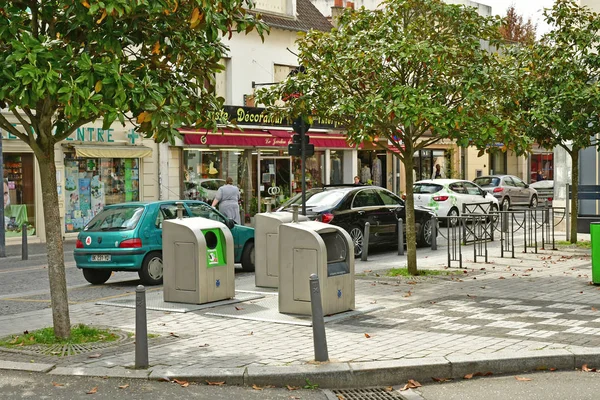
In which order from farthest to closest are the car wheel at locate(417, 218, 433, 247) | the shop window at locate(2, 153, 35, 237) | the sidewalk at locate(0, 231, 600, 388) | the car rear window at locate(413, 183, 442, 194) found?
the car rear window at locate(413, 183, 442, 194) → the shop window at locate(2, 153, 35, 237) → the car wheel at locate(417, 218, 433, 247) → the sidewalk at locate(0, 231, 600, 388)

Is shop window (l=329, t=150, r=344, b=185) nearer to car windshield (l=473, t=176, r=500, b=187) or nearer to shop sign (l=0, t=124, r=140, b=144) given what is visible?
car windshield (l=473, t=176, r=500, b=187)

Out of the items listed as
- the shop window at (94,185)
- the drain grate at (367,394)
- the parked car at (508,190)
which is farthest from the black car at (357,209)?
the parked car at (508,190)

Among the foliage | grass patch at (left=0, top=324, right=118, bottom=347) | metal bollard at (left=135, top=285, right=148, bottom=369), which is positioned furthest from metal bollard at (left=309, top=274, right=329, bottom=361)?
the foliage

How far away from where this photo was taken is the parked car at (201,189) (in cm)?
2883

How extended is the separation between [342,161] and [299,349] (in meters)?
28.6

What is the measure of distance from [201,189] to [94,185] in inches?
166

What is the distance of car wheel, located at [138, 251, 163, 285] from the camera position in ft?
47.1

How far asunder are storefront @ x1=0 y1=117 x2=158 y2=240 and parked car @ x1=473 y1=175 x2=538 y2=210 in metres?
14.3

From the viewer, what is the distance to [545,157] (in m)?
52.5

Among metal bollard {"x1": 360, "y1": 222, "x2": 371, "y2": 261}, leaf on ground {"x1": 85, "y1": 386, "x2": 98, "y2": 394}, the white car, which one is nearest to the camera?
leaf on ground {"x1": 85, "y1": 386, "x2": 98, "y2": 394}

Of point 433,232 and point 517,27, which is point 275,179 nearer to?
point 433,232

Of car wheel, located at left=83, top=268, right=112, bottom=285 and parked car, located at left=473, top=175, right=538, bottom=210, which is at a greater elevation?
parked car, located at left=473, top=175, right=538, bottom=210

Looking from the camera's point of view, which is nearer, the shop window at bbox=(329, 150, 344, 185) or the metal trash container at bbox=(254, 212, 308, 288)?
the metal trash container at bbox=(254, 212, 308, 288)

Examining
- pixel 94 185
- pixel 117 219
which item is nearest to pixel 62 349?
pixel 117 219
